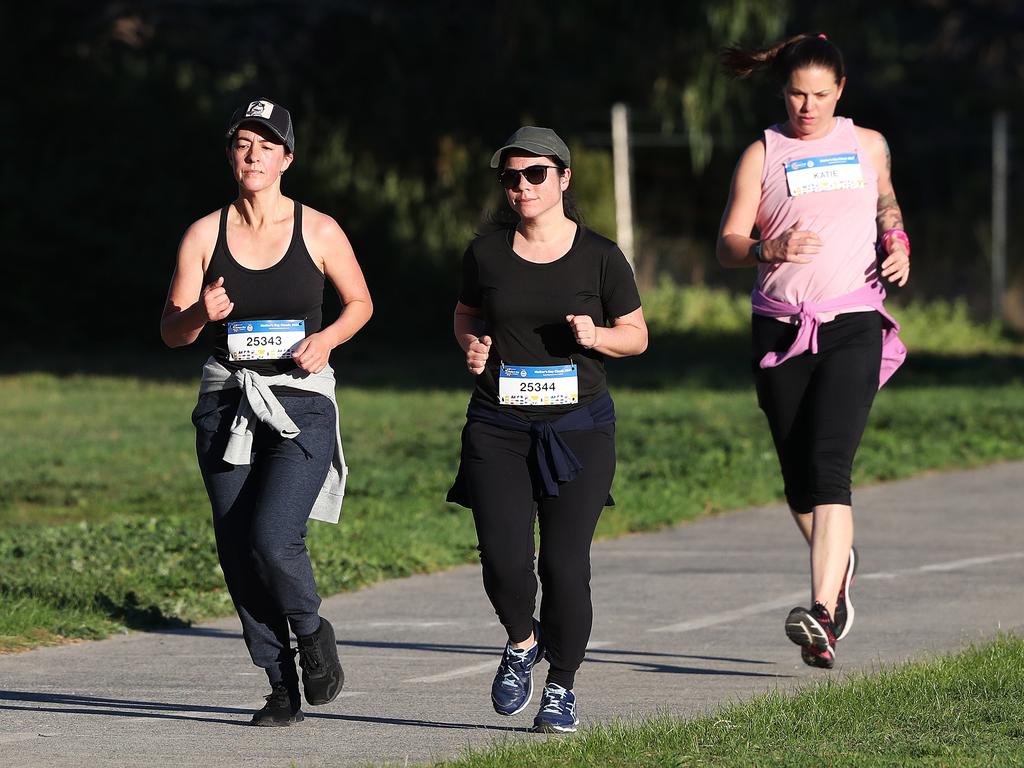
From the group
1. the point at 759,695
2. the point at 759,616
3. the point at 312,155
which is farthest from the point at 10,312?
the point at 759,695

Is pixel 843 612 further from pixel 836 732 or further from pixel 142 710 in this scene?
pixel 142 710

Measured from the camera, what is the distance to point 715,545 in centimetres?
1156

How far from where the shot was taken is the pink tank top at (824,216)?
776 cm

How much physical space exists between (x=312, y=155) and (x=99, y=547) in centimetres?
2014

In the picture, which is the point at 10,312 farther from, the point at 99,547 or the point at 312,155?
the point at 99,547

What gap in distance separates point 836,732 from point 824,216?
2169 millimetres

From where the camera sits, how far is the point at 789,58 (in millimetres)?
7789

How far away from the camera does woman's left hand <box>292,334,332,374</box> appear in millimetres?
6648

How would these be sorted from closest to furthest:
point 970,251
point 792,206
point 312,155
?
point 792,206 → point 312,155 → point 970,251

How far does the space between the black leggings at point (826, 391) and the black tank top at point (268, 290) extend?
1.91m

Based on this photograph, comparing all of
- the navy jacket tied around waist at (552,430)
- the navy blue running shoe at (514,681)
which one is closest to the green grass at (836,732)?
the navy blue running shoe at (514,681)

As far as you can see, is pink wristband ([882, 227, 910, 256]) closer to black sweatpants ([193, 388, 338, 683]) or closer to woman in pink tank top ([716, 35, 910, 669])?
woman in pink tank top ([716, 35, 910, 669])

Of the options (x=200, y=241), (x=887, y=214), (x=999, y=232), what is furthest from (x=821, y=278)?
(x=999, y=232)

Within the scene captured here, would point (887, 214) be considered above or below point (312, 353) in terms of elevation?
above
